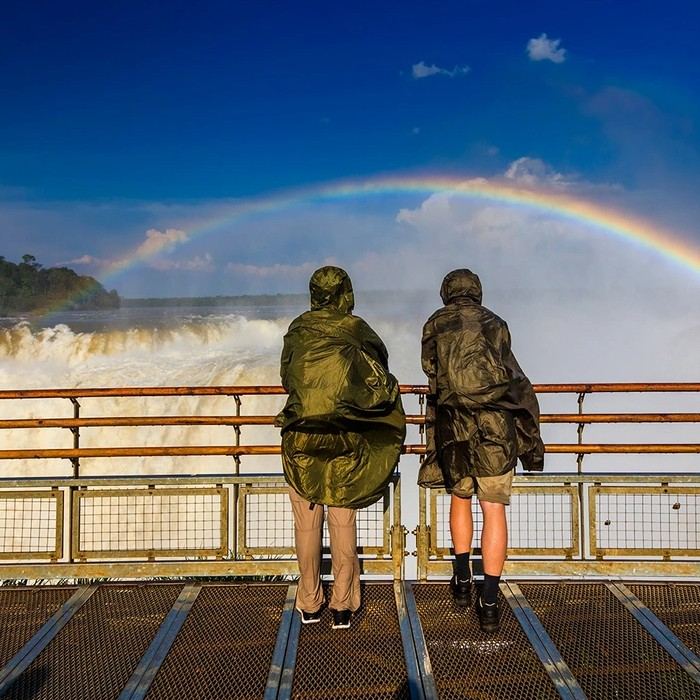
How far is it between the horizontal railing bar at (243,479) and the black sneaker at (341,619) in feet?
3.50

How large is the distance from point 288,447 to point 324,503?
0.35 metres

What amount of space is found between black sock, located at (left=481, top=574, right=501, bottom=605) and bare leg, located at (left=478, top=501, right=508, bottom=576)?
0.04 m

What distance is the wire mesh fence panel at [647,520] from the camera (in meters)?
4.38

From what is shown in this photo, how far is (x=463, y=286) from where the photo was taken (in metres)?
3.71

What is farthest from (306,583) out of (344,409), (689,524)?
(689,524)

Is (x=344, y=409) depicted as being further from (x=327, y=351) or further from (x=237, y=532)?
(x=237, y=532)

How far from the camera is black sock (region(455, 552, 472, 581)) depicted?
154 inches

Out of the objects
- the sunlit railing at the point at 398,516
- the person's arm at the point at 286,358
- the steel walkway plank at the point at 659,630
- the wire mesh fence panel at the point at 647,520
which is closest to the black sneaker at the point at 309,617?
the sunlit railing at the point at 398,516

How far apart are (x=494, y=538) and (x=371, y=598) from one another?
0.90m

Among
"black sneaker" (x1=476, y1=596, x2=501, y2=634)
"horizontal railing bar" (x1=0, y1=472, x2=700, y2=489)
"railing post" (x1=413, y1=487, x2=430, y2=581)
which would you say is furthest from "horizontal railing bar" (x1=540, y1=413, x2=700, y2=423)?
"black sneaker" (x1=476, y1=596, x2=501, y2=634)

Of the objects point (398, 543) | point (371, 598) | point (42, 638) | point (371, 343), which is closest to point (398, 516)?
point (398, 543)

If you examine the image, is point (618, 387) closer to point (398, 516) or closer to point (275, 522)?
point (398, 516)

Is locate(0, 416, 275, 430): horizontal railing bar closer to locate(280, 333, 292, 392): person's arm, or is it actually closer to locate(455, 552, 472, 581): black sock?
locate(280, 333, 292, 392): person's arm

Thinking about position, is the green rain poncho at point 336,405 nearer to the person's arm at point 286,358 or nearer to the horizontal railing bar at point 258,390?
the person's arm at point 286,358
